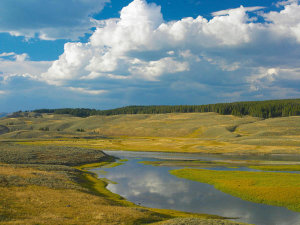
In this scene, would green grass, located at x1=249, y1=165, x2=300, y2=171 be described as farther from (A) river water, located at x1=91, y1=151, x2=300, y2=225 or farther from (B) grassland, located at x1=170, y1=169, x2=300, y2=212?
(A) river water, located at x1=91, y1=151, x2=300, y2=225

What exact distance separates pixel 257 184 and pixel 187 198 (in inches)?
584

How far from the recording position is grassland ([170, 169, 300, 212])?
135ft

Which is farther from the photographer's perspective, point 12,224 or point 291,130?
point 291,130

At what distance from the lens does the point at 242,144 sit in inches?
4542

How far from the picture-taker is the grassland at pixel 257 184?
135 feet

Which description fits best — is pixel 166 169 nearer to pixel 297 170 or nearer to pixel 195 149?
pixel 297 170

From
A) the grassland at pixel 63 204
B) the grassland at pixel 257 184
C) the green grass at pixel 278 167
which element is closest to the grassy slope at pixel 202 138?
the green grass at pixel 278 167

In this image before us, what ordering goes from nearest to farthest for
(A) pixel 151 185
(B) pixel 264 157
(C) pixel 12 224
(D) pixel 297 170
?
(C) pixel 12 224 → (A) pixel 151 185 → (D) pixel 297 170 → (B) pixel 264 157

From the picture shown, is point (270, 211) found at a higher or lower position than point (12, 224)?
lower

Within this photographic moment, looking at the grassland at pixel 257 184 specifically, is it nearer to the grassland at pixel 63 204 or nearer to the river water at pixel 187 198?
the river water at pixel 187 198

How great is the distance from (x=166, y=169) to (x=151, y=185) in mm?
17354

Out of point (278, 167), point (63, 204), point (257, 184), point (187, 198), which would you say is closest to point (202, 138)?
point (278, 167)

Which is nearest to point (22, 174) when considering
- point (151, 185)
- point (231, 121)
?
point (151, 185)

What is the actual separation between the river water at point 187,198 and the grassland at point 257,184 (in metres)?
1.77
